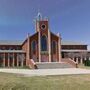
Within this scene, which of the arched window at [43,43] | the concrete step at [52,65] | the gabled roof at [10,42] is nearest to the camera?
the concrete step at [52,65]

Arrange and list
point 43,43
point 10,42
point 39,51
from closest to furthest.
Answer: point 39,51
point 43,43
point 10,42

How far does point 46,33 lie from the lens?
66562mm

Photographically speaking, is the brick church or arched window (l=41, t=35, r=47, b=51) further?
arched window (l=41, t=35, r=47, b=51)

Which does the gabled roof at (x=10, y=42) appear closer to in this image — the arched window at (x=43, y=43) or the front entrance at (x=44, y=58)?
the arched window at (x=43, y=43)

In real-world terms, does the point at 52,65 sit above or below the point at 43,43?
below

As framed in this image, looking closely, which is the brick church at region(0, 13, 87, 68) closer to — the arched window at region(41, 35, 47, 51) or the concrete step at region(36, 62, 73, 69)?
the arched window at region(41, 35, 47, 51)

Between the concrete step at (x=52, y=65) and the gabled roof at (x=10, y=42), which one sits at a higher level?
the gabled roof at (x=10, y=42)

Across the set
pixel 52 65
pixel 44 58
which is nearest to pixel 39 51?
pixel 44 58

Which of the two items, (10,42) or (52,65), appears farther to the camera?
(10,42)

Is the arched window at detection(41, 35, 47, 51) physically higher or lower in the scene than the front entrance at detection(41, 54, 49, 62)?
higher

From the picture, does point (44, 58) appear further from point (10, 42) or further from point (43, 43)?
point (10, 42)

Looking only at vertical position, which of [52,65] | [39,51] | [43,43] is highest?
[43,43]

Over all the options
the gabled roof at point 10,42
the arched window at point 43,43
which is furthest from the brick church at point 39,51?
the gabled roof at point 10,42

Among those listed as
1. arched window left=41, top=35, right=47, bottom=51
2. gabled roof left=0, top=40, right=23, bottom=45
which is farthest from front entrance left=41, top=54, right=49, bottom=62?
gabled roof left=0, top=40, right=23, bottom=45
